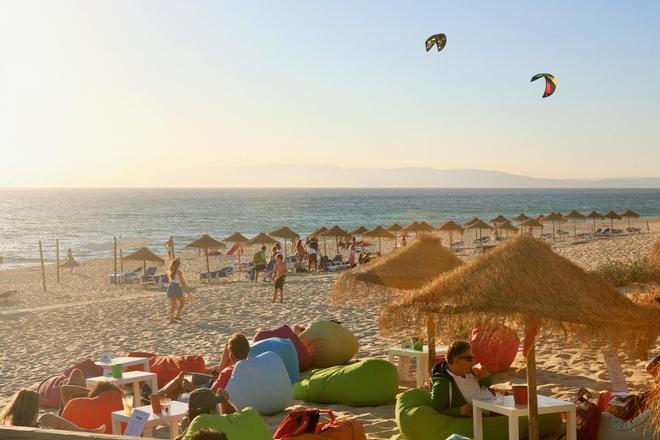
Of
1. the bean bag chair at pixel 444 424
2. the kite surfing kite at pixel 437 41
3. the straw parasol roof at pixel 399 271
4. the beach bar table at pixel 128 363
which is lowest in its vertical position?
the beach bar table at pixel 128 363

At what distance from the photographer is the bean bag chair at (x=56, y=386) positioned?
770 cm

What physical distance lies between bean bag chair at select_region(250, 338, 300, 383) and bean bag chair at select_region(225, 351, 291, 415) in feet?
3.24

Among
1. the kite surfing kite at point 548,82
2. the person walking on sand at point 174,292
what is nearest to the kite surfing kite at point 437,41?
the kite surfing kite at point 548,82

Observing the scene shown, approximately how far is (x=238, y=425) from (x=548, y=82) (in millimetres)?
6034

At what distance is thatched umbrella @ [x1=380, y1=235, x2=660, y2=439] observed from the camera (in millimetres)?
4711

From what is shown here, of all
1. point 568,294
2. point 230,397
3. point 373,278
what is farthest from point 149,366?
point 568,294

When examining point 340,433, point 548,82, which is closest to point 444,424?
point 340,433

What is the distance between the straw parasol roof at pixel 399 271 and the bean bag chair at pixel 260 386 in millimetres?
1202

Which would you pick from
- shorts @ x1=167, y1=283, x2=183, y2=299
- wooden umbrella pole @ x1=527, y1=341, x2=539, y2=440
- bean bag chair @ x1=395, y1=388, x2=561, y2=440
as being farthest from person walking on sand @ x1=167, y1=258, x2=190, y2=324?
wooden umbrella pole @ x1=527, y1=341, x2=539, y2=440

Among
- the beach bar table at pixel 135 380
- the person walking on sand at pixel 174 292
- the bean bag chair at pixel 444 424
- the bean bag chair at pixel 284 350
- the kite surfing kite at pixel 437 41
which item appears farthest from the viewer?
the person walking on sand at pixel 174 292

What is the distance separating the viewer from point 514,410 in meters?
5.17

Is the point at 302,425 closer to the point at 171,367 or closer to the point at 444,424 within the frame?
the point at 444,424

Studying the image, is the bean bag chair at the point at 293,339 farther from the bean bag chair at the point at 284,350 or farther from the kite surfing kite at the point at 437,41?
the kite surfing kite at the point at 437,41

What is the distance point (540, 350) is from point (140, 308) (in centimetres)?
971
